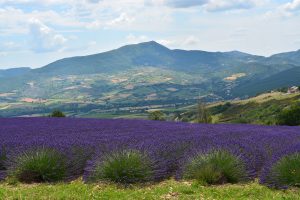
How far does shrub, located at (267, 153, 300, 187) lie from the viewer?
847 cm

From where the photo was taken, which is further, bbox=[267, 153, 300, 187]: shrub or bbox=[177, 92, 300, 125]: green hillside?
bbox=[177, 92, 300, 125]: green hillside

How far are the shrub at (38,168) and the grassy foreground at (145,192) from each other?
428mm

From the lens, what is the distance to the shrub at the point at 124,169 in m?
9.00

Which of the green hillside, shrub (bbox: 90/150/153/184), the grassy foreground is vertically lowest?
the green hillside

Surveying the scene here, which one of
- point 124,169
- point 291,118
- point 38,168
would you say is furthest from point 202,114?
point 124,169

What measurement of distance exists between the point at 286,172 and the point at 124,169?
3315 millimetres

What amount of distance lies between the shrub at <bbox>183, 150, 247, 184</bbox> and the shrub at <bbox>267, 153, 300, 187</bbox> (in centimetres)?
76

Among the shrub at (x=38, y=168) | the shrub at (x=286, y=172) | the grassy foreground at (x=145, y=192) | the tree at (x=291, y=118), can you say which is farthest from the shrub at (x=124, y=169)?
the tree at (x=291, y=118)

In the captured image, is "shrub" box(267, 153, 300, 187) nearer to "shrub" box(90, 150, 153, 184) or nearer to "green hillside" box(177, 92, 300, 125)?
"shrub" box(90, 150, 153, 184)

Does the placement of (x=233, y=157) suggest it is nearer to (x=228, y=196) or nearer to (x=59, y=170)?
(x=228, y=196)

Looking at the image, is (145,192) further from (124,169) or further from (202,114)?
(202,114)

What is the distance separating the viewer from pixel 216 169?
9273 mm

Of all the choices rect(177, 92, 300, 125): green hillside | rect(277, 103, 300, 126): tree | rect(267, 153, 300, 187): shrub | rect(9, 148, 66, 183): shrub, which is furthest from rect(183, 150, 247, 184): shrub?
rect(177, 92, 300, 125): green hillside

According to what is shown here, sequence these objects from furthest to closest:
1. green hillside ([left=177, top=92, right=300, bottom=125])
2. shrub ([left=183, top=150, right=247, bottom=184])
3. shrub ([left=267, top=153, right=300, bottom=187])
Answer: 1. green hillside ([left=177, top=92, right=300, bottom=125])
2. shrub ([left=183, top=150, right=247, bottom=184])
3. shrub ([left=267, top=153, right=300, bottom=187])
